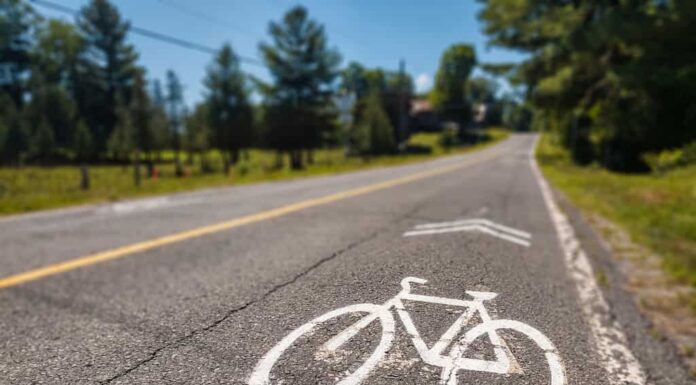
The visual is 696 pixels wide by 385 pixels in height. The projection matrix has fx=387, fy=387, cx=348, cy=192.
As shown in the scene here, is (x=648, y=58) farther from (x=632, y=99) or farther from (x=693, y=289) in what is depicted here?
Answer: (x=693, y=289)

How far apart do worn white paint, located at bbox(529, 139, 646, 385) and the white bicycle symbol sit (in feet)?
1.30

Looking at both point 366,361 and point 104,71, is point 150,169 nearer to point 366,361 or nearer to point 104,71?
point 104,71

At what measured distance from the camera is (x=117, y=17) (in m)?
62.7

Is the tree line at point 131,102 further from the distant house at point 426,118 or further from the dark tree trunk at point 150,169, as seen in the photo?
the distant house at point 426,118

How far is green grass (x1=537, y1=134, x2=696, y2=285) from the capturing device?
5.26 m

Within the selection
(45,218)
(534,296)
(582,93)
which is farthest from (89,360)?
(582,93)

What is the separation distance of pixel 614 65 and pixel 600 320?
60.8 ft

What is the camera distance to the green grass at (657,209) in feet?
17.2

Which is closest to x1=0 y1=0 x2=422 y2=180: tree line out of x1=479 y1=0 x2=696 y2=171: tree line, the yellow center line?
x1=479 y1=0 x2=696 y2=171: tree line

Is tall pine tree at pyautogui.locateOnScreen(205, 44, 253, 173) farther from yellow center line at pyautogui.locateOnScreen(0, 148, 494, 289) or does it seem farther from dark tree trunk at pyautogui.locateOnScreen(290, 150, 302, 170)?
yellow center line at pyautogui.locateOnScreen(0, 148, 494, 289)

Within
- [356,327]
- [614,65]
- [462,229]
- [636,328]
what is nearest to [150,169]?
[614,65]

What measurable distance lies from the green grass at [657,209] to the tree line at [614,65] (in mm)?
2670

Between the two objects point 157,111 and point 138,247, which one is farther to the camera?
point 157,111

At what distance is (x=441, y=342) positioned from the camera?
1.09 m
